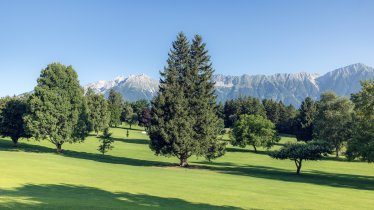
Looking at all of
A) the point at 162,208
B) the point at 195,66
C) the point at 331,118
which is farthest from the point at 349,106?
the point at 162,208

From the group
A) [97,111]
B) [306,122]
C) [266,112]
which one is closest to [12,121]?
[97,111]

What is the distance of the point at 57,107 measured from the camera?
200ft

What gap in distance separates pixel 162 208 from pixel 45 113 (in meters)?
45.6

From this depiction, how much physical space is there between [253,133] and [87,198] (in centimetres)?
7343

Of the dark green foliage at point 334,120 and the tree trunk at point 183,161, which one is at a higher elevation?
the dark green foliage at point 334,120

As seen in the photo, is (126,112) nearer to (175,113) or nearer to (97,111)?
(97,111)

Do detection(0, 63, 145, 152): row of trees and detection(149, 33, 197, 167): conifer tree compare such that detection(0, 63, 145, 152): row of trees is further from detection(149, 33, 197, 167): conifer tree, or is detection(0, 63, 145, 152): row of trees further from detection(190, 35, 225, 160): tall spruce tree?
detection(190, 35, 225, 160): tall spruce tree

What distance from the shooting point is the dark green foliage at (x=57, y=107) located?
194 ft

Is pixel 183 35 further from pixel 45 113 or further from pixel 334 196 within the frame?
pixel 334 196

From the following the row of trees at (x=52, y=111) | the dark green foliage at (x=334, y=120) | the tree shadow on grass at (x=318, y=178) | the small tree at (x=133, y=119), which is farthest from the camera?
the small tree at (x=133, y=119)

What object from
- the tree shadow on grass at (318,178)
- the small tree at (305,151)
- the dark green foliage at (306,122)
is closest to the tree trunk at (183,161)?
the tree shadow on grass at (318,178)

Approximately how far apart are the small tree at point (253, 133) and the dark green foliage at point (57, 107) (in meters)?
43.0

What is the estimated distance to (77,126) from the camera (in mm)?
64875

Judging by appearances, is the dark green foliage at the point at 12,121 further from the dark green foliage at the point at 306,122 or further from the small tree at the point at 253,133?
the dark green foliage at the point at 306,122
